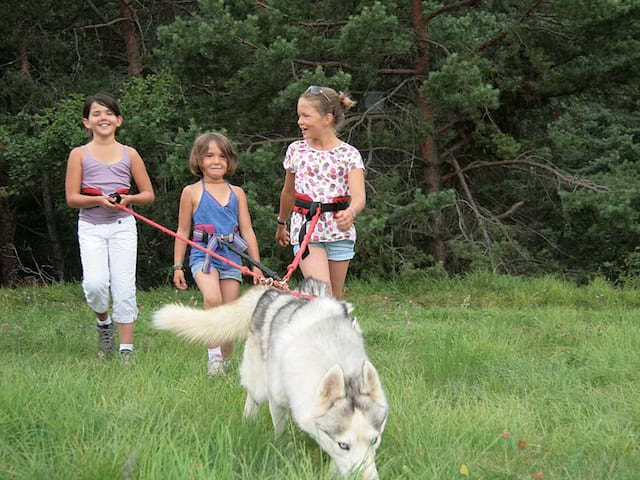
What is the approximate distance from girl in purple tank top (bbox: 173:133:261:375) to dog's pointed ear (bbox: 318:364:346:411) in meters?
2.21

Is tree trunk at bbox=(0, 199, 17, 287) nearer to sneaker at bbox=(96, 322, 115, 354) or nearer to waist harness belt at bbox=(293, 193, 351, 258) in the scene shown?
sneaker at bbox=(96, 322, 115, 354)

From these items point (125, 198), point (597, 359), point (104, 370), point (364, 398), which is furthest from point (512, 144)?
point (364, 398)

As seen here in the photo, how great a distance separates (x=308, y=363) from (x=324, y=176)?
2048 mm

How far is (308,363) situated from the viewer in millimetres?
2877

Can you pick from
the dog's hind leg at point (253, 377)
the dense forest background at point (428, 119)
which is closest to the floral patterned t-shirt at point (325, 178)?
the dog's hind leg at point (253, 377)

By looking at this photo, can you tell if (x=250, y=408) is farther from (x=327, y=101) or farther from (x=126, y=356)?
(x=327, y=101)

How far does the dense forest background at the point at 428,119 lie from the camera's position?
10195 millimetres

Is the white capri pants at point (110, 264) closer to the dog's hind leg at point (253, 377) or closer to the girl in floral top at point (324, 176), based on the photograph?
the girl in floral top at point (324, 176)

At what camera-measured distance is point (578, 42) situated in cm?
1145

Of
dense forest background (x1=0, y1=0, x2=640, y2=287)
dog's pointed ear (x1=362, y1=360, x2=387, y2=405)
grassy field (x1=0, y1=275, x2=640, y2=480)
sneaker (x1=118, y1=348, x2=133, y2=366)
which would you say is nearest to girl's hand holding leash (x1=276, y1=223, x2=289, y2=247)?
grassy field (x1=0, y1=275, x2=640, y2=480)

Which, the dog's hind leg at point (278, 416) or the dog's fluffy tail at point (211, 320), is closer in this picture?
the dog's hind leg at point (278, 416)

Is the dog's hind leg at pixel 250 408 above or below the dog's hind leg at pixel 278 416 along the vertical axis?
below

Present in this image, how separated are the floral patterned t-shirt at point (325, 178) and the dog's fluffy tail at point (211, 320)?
869mm

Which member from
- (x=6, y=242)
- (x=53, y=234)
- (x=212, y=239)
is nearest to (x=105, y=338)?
(x=212, y=239)
